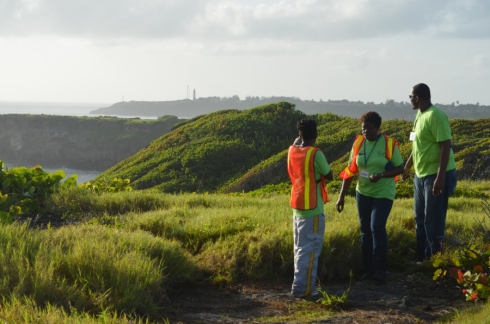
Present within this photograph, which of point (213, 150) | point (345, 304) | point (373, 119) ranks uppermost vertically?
point (373, 119)

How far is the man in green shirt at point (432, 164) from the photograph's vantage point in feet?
20.5

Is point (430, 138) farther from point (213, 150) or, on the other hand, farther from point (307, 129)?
point (213, 150)

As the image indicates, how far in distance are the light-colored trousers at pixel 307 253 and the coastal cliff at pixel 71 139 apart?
77.4 meters

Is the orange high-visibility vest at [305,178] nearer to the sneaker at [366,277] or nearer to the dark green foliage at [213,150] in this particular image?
the sneaker at [366,277]

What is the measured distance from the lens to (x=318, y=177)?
5.83 m

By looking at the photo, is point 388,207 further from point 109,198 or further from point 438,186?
point 109,198

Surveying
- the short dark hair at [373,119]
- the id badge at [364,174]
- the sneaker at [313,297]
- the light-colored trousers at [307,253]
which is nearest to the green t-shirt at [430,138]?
the short dark hair at [373,119]

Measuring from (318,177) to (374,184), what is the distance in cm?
75

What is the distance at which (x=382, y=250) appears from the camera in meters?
6.32

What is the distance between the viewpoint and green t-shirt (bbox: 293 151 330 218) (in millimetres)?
5719

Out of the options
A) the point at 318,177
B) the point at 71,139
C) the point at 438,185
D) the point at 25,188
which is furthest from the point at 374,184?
the point at 71,139

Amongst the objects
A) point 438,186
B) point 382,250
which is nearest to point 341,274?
point 382,250

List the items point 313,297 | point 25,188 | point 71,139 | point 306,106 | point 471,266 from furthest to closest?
point 306,106
point 71,139
point 25,188
point 471,266
point 313,297

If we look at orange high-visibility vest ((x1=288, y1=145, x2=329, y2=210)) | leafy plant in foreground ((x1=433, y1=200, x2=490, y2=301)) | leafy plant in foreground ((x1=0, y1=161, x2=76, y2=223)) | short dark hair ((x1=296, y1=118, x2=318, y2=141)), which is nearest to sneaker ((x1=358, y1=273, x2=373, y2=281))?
leafy plant in foreground ((x1=433, y1=200, x2=490, y2=301))
